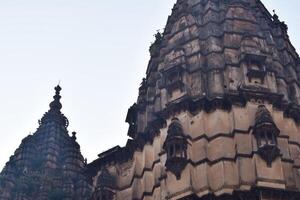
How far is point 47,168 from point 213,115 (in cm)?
2386

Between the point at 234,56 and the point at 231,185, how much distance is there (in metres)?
6.86

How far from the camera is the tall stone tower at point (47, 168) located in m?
41.9

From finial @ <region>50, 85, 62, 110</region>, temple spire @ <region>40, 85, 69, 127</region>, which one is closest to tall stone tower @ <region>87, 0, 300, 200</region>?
temple spire @ <region>40, 85, 69, 127</region>

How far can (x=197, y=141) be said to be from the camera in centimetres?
2234

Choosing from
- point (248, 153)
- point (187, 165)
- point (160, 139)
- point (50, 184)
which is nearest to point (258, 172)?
point (248, 153)

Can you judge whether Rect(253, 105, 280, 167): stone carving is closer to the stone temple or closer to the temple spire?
the stone temple

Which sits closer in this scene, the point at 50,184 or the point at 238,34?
the point at 238,34

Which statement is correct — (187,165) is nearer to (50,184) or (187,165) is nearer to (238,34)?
(238,34)

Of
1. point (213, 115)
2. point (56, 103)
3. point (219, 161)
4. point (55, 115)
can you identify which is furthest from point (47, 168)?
point (219, 161)

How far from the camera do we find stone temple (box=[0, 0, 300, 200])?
69.2 feet

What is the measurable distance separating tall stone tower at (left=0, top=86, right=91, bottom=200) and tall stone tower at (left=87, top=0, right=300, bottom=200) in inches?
620

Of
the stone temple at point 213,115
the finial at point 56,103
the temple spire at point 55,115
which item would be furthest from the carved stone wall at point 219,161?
the finial at point 56,103

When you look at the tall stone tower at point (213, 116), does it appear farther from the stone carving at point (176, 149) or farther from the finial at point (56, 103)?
the finial at point (56, 103)

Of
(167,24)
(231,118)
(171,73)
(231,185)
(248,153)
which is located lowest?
(231,185)
